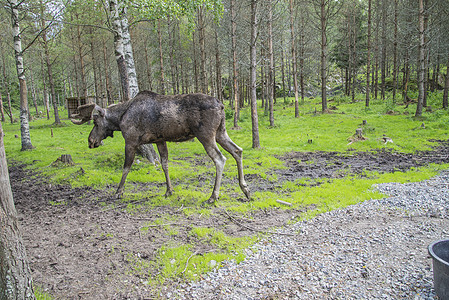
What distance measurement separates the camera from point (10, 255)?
263 centimetres

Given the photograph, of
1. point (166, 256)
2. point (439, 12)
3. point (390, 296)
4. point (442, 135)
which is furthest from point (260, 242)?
point (439, 12)

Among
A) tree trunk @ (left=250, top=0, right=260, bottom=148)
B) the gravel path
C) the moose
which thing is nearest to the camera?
the gravel path

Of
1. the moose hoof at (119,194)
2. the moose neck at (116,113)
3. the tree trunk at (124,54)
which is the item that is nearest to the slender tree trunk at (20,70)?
the tree trunk at (124,54)

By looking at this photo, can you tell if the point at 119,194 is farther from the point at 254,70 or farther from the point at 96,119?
the point at 254,70

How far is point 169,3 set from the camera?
11.2 metres

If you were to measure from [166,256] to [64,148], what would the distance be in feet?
45.3

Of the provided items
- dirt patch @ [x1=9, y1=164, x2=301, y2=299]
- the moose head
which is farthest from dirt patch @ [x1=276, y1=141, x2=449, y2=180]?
the moose head

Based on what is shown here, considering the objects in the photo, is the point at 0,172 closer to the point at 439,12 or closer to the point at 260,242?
the point at 260,242

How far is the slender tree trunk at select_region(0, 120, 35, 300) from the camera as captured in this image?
2.58 metres

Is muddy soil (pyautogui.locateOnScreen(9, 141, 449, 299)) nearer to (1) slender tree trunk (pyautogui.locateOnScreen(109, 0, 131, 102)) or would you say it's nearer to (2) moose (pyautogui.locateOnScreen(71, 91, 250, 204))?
(2) moose (pyautogui.locateOnScreen(71, 91, 250, 204))

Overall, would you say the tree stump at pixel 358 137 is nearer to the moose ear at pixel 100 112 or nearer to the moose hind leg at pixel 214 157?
the moose hind leg at pixel 214 157

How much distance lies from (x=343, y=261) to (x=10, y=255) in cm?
430

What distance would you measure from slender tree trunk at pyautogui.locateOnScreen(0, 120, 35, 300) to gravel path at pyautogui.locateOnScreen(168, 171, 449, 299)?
5.26 feet

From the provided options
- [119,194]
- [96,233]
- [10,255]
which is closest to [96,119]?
[119,194]
